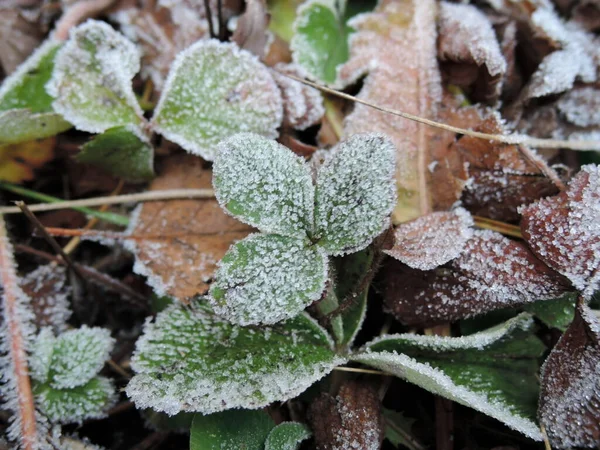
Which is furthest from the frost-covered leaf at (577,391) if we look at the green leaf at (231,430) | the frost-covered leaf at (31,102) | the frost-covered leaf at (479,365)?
the frost-covered leaf at (31,102)

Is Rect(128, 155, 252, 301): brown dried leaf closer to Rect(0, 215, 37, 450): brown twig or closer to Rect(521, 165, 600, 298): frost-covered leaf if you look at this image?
Rect(0, 215, 37, 450): brown twig

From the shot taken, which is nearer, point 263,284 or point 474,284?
point 263,284

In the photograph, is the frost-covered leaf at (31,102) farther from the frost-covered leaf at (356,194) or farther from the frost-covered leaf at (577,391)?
the frost-covered leaf at (577,391)

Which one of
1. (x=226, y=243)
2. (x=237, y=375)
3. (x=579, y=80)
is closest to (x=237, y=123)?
(x=226, y=243)

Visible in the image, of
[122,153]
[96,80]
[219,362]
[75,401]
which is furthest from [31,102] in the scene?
[219,362]

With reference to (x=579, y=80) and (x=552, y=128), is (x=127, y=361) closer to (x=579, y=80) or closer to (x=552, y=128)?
(x=552, y=128)

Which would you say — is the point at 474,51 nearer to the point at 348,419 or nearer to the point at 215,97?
the point at 215,97

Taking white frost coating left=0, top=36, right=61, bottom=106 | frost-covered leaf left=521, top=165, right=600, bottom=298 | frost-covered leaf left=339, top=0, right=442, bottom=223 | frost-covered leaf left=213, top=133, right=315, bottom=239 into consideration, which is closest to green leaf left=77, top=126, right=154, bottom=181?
white frost coating left=0, top=36, right=61, bottom=106
